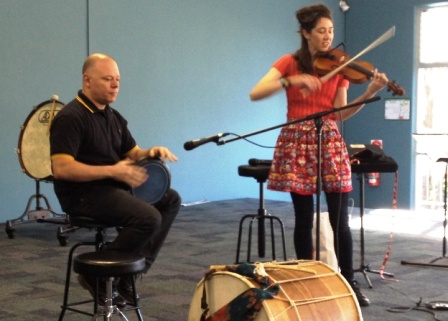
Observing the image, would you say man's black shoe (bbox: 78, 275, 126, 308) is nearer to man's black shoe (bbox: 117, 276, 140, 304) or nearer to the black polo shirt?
man's black shoe (bbox: 117, 276, 140, 304)

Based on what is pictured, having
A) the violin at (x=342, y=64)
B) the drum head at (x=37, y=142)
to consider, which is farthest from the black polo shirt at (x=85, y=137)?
the drum head at (x=37, y=142)

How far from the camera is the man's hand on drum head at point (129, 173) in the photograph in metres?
2.71

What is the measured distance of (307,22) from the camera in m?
2.92

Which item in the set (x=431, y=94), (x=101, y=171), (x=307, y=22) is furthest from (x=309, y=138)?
(x=431, y=94)

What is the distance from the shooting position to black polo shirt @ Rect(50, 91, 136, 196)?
2750 millimetres

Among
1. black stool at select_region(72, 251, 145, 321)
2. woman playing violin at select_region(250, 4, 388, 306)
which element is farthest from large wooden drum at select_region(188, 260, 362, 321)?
woman playing violin at select_region(250, 4, 388, 306)

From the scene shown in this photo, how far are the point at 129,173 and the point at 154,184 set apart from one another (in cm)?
27

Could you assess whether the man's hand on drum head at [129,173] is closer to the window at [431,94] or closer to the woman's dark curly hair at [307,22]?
the woman's dark curly hair at [307,22]

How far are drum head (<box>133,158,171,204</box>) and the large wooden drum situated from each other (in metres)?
0.68

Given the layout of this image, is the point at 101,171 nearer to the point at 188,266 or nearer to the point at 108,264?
the point at 108,264

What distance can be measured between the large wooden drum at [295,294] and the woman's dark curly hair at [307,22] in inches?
36.6

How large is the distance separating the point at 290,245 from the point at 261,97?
8.16 ft

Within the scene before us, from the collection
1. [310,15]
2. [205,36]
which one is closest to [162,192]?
[310,15]

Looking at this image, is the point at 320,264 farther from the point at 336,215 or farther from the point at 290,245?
the point at 290,245
